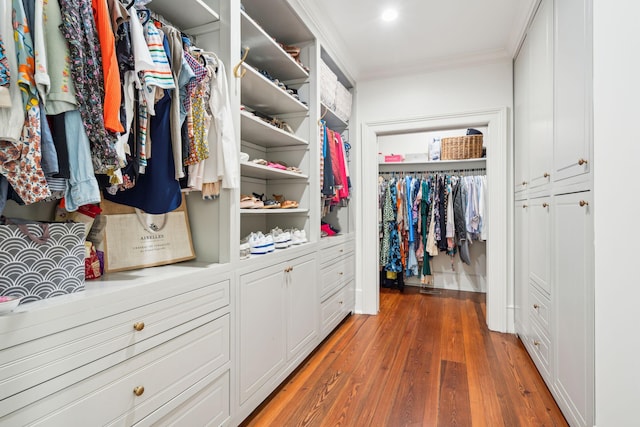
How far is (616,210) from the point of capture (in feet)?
3.68

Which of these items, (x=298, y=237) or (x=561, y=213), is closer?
(x=561, y=213)

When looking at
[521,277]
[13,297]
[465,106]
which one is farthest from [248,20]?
[521,277]

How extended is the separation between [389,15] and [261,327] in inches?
89.2

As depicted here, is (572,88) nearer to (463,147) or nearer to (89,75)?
(89,75)

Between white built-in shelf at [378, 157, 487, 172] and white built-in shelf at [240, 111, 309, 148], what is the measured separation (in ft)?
7.36

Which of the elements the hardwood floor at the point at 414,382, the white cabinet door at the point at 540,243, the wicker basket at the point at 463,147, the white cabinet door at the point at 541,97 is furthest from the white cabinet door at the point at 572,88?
the wicker basket at the point at 463,147

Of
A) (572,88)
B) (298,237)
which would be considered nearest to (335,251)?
(298,237)

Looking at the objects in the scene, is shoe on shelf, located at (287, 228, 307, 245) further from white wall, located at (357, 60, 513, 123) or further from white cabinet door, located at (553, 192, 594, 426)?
white wall, located at (357, 60, 513, 123)

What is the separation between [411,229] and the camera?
3836 millimetres

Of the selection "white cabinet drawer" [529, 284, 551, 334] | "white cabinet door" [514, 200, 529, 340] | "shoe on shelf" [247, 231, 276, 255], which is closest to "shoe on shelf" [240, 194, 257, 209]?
"shoe on shelf" [247, 231, 276, 255]

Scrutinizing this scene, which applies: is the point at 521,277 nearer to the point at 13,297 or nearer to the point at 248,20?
the point at 248,20

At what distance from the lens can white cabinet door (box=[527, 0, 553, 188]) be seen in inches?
70.4

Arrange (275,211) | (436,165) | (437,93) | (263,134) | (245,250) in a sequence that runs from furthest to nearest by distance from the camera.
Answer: (436,165), (437,93), (263,134), (275,211), (245,250)

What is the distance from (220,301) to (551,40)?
7.44 ft
